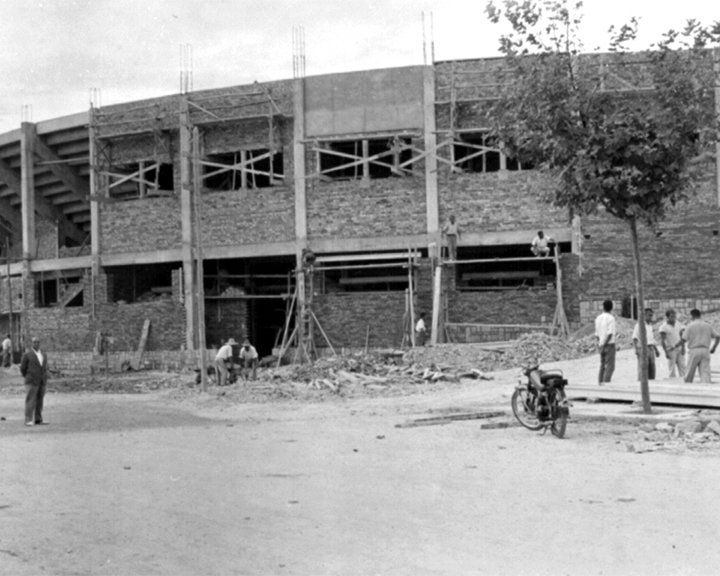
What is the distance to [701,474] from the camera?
916cm

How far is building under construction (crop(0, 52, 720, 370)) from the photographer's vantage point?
27078mm

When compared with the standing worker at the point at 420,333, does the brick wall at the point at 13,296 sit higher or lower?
higher

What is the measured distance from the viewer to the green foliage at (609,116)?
41.8 feet

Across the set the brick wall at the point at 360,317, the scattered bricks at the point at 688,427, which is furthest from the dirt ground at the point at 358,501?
the brick wall at the point at 360,317

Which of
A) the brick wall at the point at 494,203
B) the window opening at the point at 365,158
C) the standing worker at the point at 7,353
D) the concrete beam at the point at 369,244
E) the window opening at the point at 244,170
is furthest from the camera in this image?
the standing worker at the point at 7,353

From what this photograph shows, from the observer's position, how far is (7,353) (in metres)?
34.7

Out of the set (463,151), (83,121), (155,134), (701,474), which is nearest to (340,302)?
(463,151)

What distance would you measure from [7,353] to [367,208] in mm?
14833

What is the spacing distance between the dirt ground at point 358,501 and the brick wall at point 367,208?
14.7 metres

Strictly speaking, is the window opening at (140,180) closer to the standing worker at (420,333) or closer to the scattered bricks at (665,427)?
the standing worker at (420,333)

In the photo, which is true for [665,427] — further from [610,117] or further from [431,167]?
[431,167]

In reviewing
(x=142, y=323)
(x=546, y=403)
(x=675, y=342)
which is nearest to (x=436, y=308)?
(x=142, y=323)

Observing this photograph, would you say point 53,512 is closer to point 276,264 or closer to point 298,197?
point 298,197

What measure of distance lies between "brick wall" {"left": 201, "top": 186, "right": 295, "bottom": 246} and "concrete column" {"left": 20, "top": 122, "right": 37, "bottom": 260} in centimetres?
797
